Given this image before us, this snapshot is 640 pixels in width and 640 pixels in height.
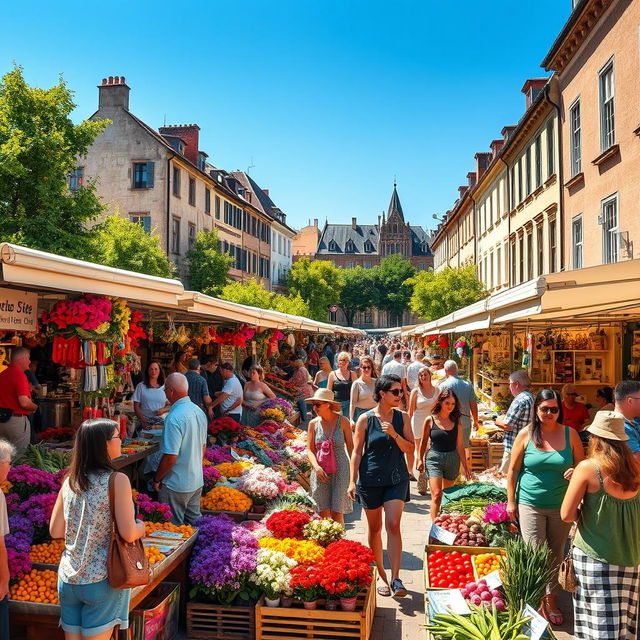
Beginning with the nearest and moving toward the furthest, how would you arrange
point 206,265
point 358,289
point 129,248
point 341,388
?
point 341,388 → point 129,248 → point 206,265 → point 358,289

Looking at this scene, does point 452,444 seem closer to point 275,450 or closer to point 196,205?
point 275,450

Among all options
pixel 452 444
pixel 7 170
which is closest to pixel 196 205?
pixel 7 170

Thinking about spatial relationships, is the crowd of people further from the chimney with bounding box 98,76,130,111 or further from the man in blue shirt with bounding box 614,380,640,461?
the chimney with bounding box 98,76,130,111

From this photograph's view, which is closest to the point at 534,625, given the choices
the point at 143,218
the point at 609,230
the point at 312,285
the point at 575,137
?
the point at 609,230

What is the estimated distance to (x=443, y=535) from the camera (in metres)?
5.57

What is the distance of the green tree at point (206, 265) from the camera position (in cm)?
3262

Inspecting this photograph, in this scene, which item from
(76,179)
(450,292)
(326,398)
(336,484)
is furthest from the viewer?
(76,179)

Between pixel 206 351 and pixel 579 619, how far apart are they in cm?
1184

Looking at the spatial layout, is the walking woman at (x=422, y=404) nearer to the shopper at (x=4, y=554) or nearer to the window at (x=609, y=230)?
the shopper at (x=4, y=554)

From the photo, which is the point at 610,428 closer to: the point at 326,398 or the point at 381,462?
the point at 381,462

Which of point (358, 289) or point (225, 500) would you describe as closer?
point (225, 500)

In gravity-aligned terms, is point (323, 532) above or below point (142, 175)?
below

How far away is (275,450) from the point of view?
9508 millimetres

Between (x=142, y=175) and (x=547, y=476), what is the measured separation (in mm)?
28926
